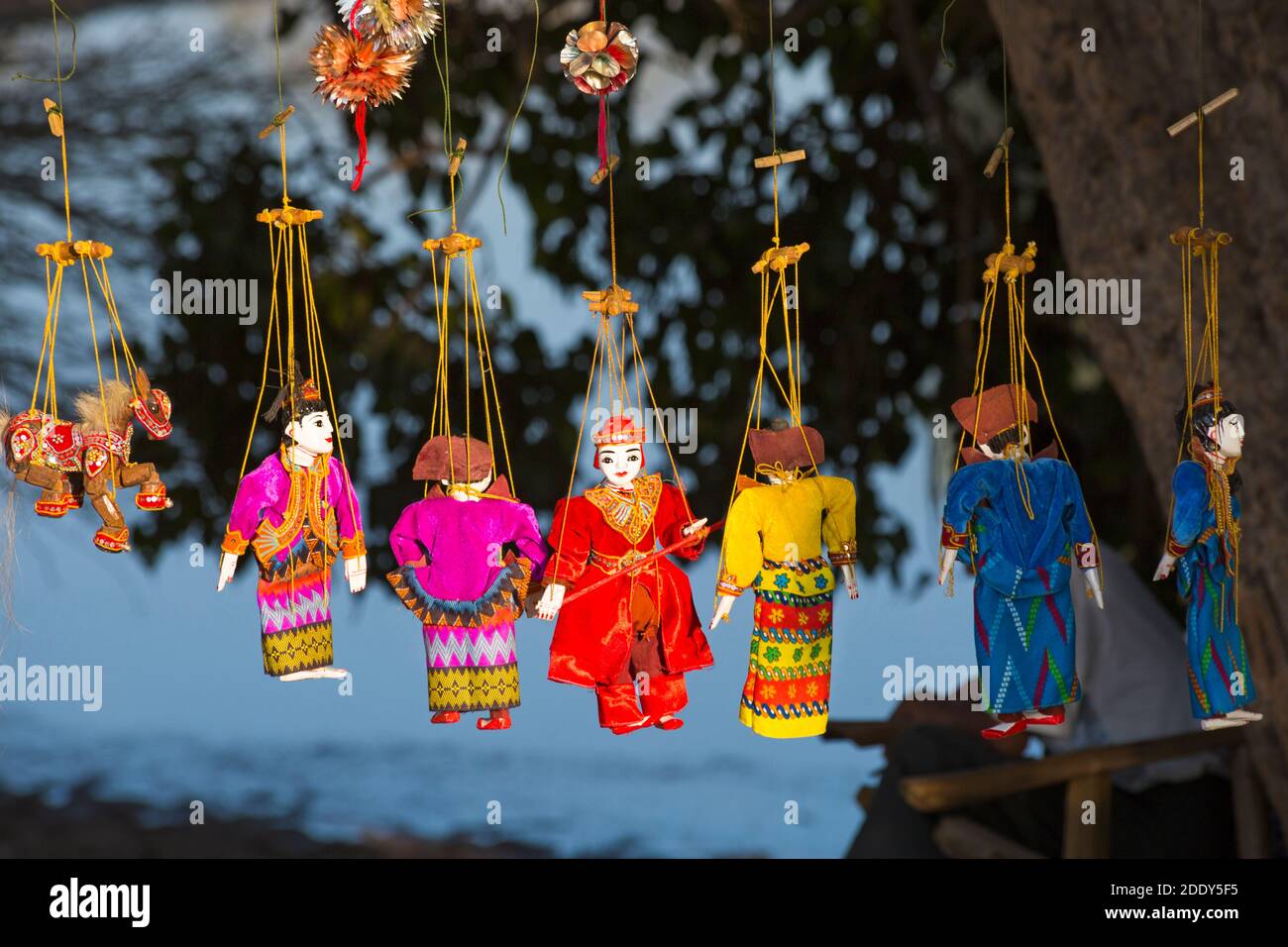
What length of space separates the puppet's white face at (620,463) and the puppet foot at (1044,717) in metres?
0.71

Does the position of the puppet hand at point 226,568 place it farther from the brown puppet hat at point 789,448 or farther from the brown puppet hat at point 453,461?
the brown puppet hat at point 789,448

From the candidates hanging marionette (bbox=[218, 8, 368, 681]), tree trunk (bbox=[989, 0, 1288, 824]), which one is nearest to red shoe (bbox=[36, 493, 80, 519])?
hanging marionette (bbox=[218, 8, 368, 681])

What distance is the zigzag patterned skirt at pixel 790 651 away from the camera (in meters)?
2.84

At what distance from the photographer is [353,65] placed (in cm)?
284

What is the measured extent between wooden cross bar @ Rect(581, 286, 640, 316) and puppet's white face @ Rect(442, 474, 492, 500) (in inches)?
12.4

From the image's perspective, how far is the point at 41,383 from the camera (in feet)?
13.5

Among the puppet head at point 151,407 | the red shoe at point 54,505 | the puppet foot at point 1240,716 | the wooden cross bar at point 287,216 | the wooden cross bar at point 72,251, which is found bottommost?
the puppet foot at point 1240,716

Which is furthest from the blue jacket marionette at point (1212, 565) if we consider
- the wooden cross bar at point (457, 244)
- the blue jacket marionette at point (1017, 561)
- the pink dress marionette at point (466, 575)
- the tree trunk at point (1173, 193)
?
the wooden cross bar at point (457, 244)

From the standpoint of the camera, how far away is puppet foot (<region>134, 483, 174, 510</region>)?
284 cm

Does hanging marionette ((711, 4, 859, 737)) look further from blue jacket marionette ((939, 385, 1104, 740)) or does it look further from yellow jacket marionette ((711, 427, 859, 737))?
blue jacket marionette ((939, 385, 1104, 740))

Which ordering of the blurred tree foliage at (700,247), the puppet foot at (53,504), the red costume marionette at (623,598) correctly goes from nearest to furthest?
the puppet foot at (53,504), the red costume marionette at (623,598), the blurred tree foliage at (700,247)
